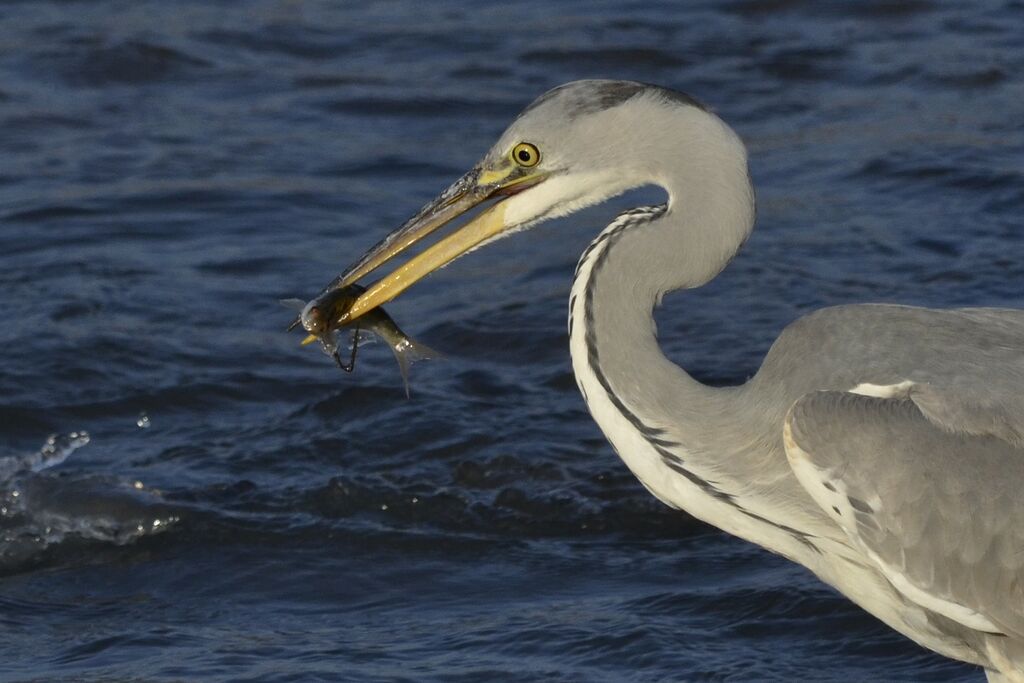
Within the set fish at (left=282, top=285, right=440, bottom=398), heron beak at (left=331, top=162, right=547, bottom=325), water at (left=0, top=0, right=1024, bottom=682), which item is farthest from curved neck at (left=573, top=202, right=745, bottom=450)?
water at (left=0, top=0, right=1024, bottom=682)

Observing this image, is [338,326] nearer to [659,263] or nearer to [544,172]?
[544,172]

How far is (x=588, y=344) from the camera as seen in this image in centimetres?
503

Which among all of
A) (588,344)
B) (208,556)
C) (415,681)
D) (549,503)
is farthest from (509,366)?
(588,344)

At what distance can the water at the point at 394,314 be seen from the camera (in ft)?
20.8

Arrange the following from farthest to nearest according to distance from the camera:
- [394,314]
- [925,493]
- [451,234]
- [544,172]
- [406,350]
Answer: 1. [394,314]
2. [406,350]
3. [451,234]
4. [544,172]
5. [925,493]

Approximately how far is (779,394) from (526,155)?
959 mm

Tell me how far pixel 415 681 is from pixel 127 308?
141 inches

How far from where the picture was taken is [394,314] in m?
9.06

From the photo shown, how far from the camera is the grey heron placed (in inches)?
191

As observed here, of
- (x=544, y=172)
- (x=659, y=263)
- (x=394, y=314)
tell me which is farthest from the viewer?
(x=394, y=314)

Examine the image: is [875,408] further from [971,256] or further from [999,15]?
[999,15]

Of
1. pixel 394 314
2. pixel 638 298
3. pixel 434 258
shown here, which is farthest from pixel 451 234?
pixel 394 314

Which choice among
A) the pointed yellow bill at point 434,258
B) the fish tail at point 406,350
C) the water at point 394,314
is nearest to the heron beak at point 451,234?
the pointed yellow bill at point 434,258

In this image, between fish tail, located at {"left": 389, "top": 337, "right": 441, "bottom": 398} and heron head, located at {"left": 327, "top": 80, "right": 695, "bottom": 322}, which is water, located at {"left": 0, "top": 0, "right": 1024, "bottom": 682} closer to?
fish tail, located at {"left": 389, "top": 337, "right": 441, "bottom": 398}
